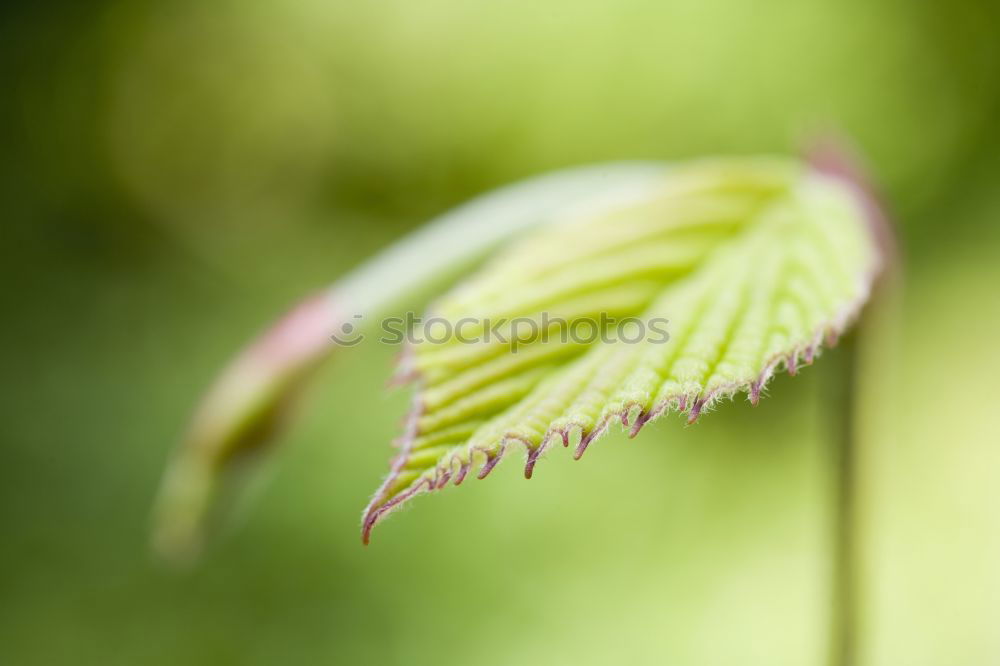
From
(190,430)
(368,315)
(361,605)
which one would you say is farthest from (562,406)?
(361,605)

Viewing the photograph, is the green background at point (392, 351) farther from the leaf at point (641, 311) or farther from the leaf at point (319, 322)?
the leaf at point (319, 322)

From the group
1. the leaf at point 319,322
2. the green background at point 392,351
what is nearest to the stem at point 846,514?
the green background at point 392,351

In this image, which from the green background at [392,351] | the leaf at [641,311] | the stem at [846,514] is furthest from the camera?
the green background at [392,351]

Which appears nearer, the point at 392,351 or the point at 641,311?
the point at 641,311

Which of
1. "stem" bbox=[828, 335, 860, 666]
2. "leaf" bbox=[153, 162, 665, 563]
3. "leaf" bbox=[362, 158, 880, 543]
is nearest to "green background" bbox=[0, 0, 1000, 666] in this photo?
"stem" bbox=[828, 335, 860, 666]

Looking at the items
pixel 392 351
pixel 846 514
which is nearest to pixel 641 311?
pixel 846 514

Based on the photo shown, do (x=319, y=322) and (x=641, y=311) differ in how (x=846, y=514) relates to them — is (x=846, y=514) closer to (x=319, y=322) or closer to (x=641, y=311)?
(x=641, y=311)

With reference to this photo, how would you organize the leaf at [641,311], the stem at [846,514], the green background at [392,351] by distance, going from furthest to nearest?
the green background at [392,351], the stem at [846,514], the leaf at [641,311]
